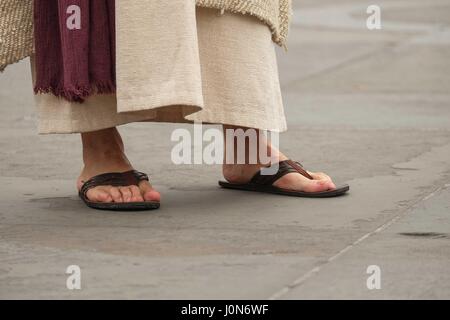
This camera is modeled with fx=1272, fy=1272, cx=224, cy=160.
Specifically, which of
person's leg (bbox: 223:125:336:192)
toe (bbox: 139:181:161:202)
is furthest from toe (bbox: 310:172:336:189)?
toe (bbox: 139:181:161:202)

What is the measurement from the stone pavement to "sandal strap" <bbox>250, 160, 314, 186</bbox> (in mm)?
103

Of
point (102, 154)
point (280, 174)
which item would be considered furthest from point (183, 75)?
point (280, 174)

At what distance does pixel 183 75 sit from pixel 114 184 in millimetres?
593

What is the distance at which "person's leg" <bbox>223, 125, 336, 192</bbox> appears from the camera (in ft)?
14.7

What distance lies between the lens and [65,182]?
4.85 m

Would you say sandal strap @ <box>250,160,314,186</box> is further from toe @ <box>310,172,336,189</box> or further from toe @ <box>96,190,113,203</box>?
toe @ <box>96,190,113,203</box>

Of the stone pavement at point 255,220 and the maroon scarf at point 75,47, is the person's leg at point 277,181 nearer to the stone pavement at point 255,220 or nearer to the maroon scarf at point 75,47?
the stone pavement at point 255,220

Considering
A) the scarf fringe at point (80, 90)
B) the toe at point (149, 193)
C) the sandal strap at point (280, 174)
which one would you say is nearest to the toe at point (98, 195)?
the toe at point (149, 193)

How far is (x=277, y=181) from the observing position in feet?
15.0

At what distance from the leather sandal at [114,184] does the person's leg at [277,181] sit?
413 millimetres

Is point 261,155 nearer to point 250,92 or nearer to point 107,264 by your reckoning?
point 250,92

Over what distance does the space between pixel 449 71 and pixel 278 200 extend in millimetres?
4274

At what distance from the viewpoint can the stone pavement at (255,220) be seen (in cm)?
321

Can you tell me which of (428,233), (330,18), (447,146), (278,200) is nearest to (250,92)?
(278,200)
